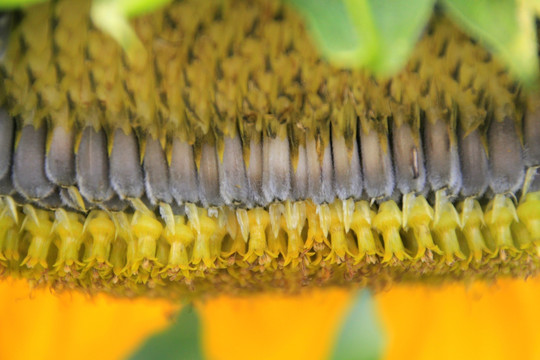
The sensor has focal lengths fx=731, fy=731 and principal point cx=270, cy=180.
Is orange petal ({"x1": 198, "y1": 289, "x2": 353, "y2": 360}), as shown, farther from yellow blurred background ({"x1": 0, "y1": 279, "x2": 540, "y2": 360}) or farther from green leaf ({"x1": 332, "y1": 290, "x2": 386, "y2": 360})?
green leaf ({"x1": 332, "y1": 290, "x2": 386, "y2": 360})

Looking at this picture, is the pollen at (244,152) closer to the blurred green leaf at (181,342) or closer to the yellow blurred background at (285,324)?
the blurred green leaf at (181,342)

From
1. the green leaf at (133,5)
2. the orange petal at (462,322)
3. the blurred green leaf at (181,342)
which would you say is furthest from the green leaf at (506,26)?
the orange petal at (462,322)

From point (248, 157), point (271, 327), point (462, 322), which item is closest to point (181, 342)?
point (248, 157)

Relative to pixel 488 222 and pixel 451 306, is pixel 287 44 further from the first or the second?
pixel 451 306

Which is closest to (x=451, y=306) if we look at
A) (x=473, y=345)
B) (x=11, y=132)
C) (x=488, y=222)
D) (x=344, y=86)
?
(x=473, y=345)

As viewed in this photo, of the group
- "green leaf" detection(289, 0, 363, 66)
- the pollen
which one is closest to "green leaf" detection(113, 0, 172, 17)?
"green leaf" detection(289, 0, 363, 66)

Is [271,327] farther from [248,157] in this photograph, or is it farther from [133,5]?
[133,5]
